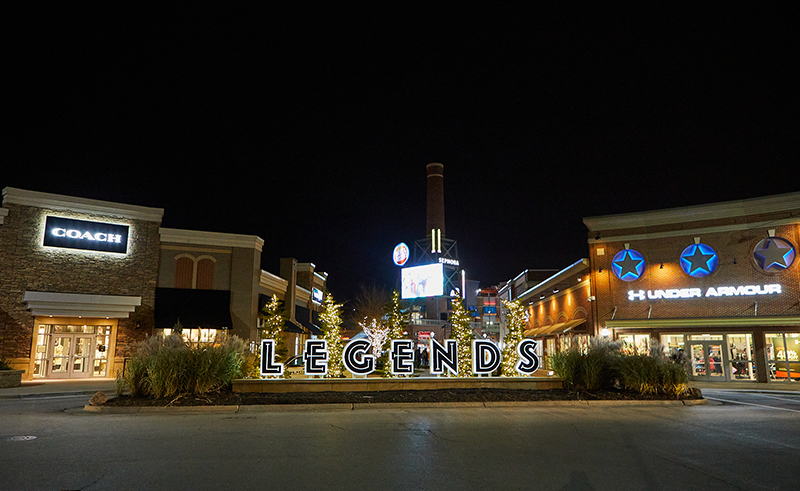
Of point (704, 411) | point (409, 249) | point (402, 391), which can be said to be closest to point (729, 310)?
point (704, 411)

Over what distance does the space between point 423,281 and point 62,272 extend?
55.2 meters

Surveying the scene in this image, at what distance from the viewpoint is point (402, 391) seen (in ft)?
57.9

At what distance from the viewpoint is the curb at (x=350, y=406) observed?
14044 mm

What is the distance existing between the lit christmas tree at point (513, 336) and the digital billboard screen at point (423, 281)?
53.9 meters

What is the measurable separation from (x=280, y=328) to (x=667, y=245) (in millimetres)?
21831

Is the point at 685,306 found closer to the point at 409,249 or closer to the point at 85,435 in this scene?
the point at 85,435

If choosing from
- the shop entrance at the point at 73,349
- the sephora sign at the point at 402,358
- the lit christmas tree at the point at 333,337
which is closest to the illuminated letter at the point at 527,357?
the sephora sign at the point at 402,358

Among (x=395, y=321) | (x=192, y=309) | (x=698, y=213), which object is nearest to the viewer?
(x=395, y=321)

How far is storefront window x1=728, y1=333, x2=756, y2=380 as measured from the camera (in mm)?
28891

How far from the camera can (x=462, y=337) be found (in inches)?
882

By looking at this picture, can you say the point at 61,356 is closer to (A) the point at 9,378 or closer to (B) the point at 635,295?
(A) the point at 9,378

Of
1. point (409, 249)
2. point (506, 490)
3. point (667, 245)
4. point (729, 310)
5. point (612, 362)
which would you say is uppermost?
point (409, 249)

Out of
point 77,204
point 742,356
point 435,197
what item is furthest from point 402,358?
point 435,197

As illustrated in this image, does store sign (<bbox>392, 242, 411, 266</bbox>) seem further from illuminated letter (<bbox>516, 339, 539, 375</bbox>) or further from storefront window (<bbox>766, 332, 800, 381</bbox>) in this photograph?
illuminated letter (<bbox>516, 339, 539, 375</bbox>)
